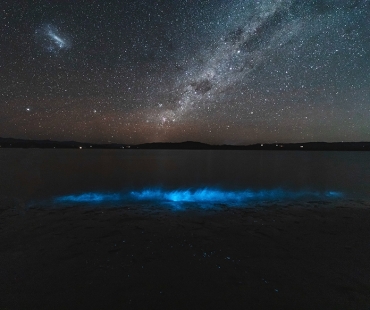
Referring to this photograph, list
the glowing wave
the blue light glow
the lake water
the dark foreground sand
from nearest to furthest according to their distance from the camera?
the dark foreground sand
the blue light glow
the glowing wave
the lake water

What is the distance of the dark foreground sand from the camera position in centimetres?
535

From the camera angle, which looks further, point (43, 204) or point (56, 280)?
point (43, 204)

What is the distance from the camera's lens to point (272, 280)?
6117 millimetres

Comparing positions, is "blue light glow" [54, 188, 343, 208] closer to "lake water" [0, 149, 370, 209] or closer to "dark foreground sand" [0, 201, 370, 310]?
"lake water" [0, 149, 370, 209]

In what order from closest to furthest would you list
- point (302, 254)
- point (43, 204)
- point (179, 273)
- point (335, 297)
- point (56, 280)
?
point (335, 297) → point (56, 280) → point (179, 273) → point (302, 254) → point (43, 204)

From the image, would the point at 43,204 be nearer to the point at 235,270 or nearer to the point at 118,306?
the point at 118,306

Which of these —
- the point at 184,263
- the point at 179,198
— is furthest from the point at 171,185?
the point at 184,263

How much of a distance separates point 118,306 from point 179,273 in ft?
6.50

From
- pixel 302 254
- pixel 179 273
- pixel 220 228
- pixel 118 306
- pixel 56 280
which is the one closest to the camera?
pixel 118 306

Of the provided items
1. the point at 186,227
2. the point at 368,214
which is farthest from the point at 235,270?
the point at 368,214

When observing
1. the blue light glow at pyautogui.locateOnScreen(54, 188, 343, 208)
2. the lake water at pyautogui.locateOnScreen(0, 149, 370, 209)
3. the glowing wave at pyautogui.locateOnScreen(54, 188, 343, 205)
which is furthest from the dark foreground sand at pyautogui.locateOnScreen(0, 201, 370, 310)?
the lake water at pyautogui.locateOnScreen(0, 149, 370, 209)

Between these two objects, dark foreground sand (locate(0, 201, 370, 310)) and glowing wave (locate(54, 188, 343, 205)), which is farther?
glowing wave (locate(54, 188, 343, 205))

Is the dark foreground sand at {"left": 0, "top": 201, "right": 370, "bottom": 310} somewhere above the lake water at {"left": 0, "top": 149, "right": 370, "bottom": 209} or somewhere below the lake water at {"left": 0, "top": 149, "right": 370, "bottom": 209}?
above

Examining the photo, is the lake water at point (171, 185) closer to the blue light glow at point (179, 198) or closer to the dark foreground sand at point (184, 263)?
the blue light glow at point (179, 198)
